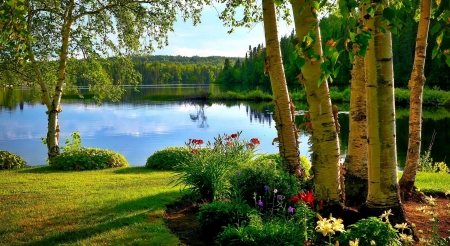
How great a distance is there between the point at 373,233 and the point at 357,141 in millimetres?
2226

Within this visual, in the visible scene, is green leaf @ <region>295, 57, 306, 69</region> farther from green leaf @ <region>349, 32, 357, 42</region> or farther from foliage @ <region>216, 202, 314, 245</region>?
foliage @ <region>216, 202, 314, 245</region>

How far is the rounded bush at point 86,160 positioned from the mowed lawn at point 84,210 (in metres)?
1.92

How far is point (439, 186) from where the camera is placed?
7.54m

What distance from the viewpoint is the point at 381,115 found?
3930mm

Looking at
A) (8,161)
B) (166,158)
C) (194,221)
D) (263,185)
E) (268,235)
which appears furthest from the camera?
(166,158)

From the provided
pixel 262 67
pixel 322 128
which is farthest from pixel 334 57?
pixel 262 67

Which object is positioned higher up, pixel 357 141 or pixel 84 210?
pixel 357 141

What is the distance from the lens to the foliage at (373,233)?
3287 mm

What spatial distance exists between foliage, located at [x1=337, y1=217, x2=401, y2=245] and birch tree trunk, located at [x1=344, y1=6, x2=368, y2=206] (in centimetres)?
202

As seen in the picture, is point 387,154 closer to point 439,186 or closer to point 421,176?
point 439,186

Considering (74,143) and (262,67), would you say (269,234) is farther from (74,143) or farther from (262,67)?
(262,67)

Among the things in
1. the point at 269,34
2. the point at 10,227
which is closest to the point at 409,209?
the point at 269,34

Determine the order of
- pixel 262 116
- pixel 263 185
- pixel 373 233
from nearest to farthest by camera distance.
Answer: pixel 373 233 → pixel 263 185 → pixel 262 116

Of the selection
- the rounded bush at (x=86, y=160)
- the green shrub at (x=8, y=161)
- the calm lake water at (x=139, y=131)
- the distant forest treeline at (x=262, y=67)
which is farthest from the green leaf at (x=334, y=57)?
the calm lake water at (x=139, y=131)
